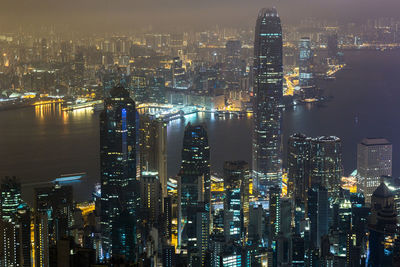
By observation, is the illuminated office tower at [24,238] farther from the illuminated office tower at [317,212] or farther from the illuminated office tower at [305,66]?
the illuminated office tower at [305,66]

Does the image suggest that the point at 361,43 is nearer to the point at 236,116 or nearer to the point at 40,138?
the point at 236,116

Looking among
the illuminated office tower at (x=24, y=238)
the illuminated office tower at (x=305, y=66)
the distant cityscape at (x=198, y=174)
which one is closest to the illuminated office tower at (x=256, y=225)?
the distant cityscape at (x=198, y=174)

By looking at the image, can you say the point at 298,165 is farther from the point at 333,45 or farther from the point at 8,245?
the point at 8,245

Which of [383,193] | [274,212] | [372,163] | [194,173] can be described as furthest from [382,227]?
[194,173]

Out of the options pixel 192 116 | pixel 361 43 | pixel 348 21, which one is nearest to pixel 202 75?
pixel 192 116

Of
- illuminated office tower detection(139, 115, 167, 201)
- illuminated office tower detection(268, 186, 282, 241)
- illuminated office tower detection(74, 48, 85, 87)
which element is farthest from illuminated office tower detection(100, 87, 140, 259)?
illuminated office tower detection(74, 48, 85, 87)

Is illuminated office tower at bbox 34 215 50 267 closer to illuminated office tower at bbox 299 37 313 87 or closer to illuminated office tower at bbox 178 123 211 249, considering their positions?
illuminated office tower at bbox 178 123 211 249
